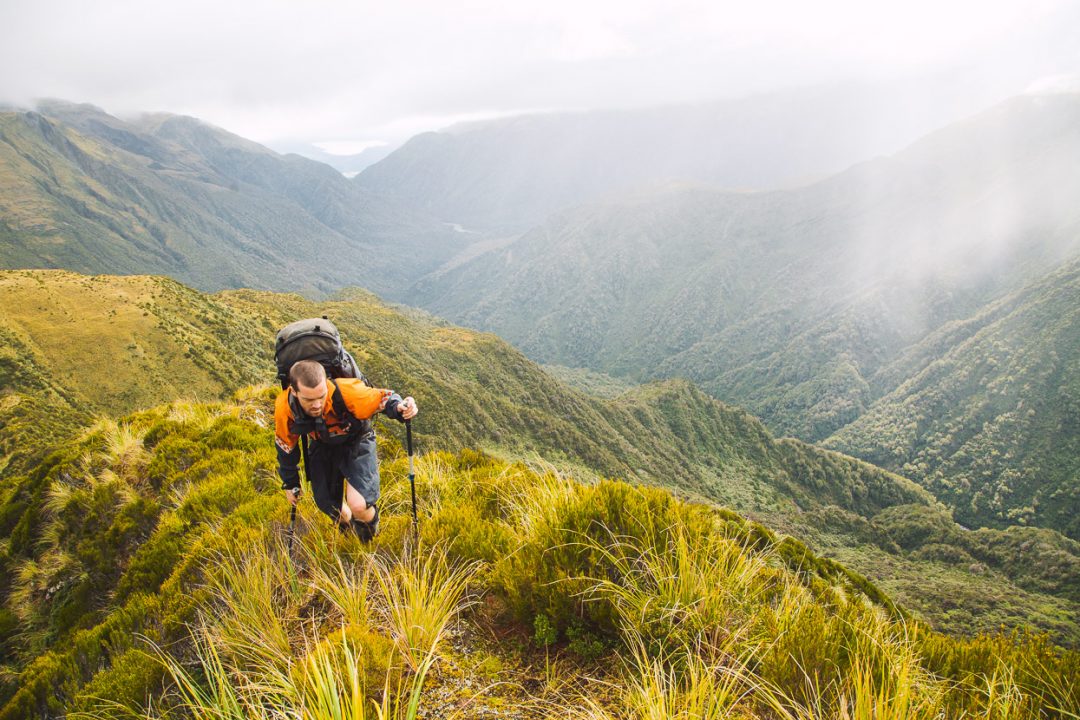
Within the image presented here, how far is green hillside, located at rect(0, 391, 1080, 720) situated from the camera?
258cm

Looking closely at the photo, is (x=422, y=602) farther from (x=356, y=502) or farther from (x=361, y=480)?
(x=361, y=480)

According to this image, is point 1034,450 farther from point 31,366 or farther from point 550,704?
point 31,366

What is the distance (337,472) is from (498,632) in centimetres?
237

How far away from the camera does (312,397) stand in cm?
421

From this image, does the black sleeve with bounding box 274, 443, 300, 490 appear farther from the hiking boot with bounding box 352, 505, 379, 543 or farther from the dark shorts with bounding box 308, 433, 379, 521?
the hiking boot with bounding box 352, 505, 379, 543

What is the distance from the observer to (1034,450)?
150 meters

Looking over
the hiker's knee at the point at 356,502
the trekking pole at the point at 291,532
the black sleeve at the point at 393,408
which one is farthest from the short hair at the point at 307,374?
the trekking pole at the point at 291,532

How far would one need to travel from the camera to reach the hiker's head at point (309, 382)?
4.14 m

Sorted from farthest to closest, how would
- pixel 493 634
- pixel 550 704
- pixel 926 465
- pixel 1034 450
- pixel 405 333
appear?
pixel 926 465 < pixel 1034 450 < pixel 405 333 < pixel 493 634 < pixel 550 704

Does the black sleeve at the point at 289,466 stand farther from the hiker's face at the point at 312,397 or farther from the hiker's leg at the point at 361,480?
the hiker's face at the point at 312,397

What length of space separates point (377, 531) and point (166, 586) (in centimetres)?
190

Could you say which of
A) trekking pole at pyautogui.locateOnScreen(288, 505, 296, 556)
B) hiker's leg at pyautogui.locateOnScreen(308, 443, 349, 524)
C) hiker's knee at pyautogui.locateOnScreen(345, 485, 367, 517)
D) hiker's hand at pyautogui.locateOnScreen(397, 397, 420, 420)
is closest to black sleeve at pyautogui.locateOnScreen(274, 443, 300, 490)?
hiker's leg at pyautogui.locateOnScreen(308, 443, 349, 524)

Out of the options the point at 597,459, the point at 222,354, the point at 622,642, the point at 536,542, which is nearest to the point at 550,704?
the point at 622,642

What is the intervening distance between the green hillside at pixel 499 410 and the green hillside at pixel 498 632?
37.0 inches
